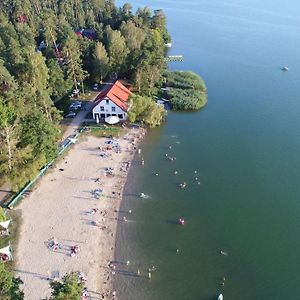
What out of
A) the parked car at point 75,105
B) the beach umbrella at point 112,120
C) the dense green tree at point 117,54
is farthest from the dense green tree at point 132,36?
the beach umbrella at point 112,120

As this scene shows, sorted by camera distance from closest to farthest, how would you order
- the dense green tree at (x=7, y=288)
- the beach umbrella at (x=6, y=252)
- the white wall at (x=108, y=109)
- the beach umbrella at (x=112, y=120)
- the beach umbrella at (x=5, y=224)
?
the dense green tree at (x=7, y=288) < the beach umbrella at (x=6, y=252) < the beach umbrella at (x=5, y=224) < the white wall at (x=108, y=109) < the beach umbrella at (x=112, y=120)

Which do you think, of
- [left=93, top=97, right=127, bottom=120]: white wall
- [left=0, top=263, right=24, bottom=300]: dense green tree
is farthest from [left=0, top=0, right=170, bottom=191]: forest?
[left=0, top=263, right=24, bottom=300]: dense green tree

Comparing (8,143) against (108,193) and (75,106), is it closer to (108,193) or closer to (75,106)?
(108,193)

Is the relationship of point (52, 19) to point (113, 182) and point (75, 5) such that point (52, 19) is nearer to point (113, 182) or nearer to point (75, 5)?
point (75, 5)

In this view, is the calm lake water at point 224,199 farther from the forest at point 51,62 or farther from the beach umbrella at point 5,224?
the forest at point 51,62

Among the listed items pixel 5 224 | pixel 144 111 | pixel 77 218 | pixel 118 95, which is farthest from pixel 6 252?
pixel 118 95

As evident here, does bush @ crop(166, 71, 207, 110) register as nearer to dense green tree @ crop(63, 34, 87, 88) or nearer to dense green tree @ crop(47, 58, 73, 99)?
dense green tree @ crop(63, 34, 87, 88)
